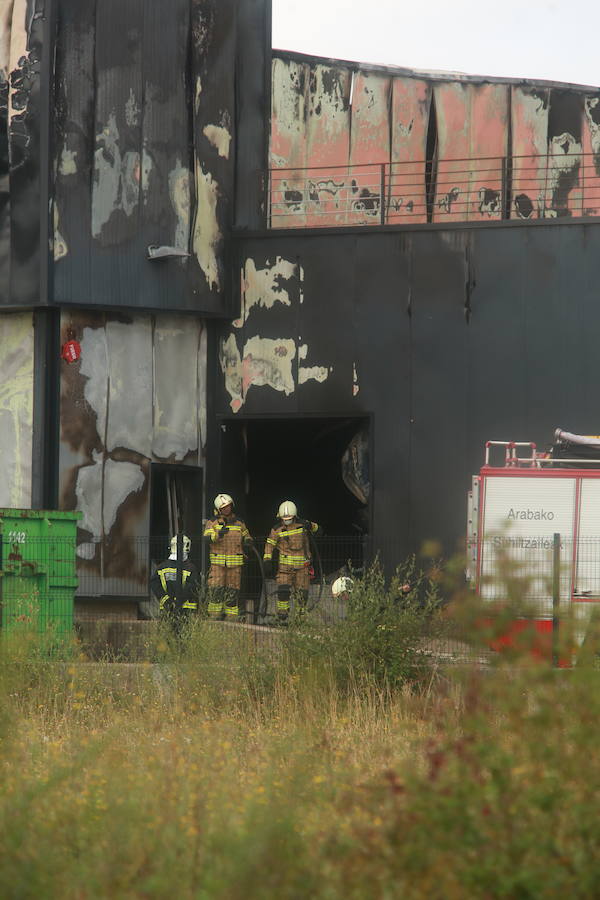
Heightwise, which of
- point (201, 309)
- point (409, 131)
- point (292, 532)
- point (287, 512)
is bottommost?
point (292, 532)

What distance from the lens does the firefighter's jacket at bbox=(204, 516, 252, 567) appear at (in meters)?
17.4

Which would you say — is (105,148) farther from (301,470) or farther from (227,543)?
(301,470)

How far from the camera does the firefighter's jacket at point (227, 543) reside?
57.0 feet

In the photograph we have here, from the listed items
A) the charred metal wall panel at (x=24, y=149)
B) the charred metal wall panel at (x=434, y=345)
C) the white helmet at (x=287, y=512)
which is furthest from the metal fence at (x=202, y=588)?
the charred metal wall panel at (x=24, y=149)

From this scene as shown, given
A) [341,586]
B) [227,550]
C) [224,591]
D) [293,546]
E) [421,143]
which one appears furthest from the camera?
[421,143]

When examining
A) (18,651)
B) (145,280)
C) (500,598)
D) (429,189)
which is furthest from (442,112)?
(500,598)

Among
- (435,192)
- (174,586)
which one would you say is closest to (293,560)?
(174,586)

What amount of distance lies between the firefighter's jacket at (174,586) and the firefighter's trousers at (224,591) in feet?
0.85

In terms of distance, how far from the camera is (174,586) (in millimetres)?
15883

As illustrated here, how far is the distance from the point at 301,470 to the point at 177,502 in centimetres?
528

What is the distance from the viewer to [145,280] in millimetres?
19156

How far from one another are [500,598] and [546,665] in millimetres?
517

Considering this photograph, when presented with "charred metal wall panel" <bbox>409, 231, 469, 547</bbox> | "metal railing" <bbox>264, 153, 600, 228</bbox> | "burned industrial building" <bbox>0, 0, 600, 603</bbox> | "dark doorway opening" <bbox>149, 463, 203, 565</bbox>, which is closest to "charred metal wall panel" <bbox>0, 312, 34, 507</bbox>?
"burned industrial building" <bbox>0, 0, 600, 603</bbox>

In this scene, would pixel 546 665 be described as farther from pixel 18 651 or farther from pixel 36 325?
pixel 36 325
